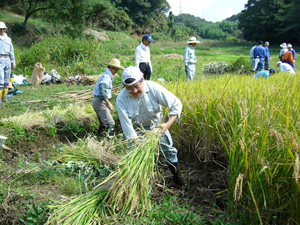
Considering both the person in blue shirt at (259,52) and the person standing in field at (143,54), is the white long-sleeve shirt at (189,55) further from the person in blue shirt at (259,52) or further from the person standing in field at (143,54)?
the person in blue shirt at (259,52)

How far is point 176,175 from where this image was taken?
108 inches

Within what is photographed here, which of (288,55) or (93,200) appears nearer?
(93,200)

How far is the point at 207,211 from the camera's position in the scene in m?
2.37

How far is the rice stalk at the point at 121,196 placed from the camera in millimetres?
1984

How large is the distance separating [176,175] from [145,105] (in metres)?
0.82

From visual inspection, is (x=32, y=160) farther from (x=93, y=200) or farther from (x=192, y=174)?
(x=192, y=174)

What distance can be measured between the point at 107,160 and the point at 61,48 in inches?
331

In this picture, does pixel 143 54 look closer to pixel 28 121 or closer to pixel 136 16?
pixel 28 121

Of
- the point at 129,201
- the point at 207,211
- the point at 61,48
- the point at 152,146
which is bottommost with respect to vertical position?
the point at 207,211

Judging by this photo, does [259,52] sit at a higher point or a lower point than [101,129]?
higher

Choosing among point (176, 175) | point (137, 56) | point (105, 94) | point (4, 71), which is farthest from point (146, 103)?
point (4, 71)

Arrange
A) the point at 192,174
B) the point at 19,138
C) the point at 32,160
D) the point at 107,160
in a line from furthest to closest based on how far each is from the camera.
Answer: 1. the point at 19,138
2. the point at 32,160
3. the point at 192,174
4. the point at 107,160

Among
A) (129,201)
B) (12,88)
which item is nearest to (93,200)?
(129,201)

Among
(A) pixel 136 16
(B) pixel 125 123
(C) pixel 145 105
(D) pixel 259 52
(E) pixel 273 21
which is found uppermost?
(A) pixel 136 16
